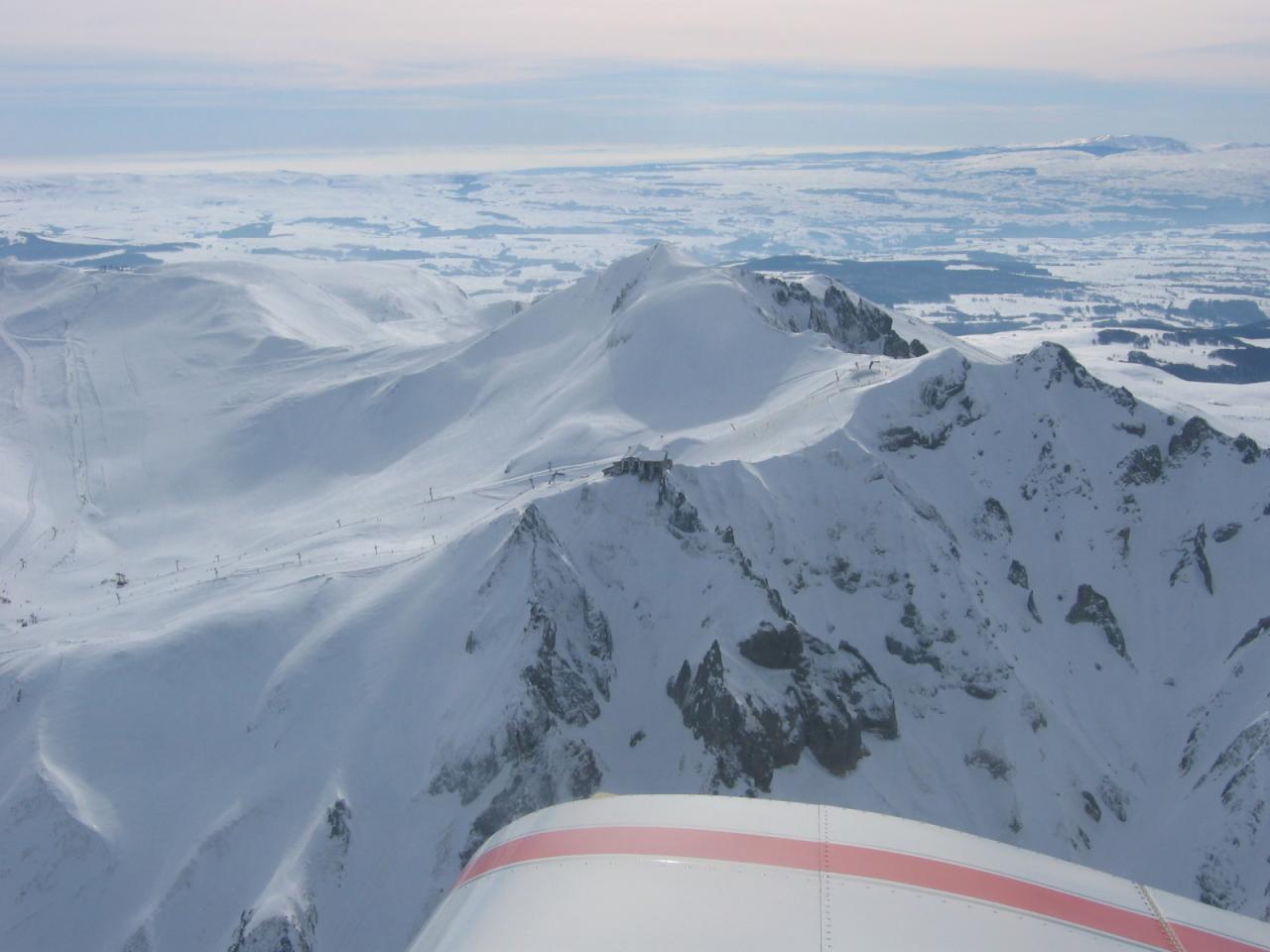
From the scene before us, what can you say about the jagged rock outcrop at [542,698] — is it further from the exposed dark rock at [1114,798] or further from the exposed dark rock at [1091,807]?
the exposed dark rock at [1114,798]

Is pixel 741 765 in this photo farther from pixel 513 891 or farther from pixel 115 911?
pixel 513 891

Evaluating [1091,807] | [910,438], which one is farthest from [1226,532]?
[1091,807]

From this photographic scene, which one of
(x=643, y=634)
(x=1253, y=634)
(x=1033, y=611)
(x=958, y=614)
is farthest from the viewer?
(x=1033, y=611)

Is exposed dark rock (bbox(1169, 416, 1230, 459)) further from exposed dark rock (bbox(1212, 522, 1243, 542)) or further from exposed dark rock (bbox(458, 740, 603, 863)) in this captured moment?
exposed dark rock (bbox(458, 740, 603, 863))

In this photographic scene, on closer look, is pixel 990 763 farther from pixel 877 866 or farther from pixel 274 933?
pixel 877 866

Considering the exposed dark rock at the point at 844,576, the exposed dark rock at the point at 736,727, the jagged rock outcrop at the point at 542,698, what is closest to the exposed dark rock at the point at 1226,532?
the exposed dark rock at the point at 844,576

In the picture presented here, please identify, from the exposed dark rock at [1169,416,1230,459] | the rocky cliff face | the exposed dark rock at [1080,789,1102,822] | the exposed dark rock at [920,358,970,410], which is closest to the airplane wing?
the rocky cliff face
